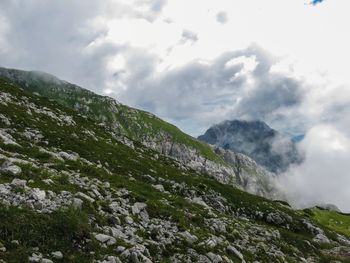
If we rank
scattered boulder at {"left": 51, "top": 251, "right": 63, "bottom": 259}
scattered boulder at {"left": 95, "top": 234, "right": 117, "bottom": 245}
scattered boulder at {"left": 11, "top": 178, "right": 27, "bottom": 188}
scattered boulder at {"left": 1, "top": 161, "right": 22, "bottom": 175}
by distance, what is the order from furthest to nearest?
scattered boulder at {"left": 1, "top": 161, "right": 22, "bottom": 175} → scattered boulder at {"left": 11, "top": 178, "right": 27, "bottom": 188} → scattered boulder at {"left": 95, "top": 234, "right": 117, "bottom": 245} → scattered boulder at {"left": 51, "top": 251, "right": 63, "bottom": 259}

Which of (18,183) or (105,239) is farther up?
(18,183)

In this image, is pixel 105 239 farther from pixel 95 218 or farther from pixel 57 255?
pixel 57 255

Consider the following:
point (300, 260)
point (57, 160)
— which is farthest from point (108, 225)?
point (300, 260)

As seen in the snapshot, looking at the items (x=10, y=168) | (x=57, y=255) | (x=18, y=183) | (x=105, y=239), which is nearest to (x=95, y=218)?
(x=105, y=239)

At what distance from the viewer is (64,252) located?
17.6m

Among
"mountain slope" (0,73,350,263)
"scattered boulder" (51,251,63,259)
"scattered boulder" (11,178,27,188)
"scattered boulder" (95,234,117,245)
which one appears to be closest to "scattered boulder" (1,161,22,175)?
"mountain slope" (0,73,350,263)

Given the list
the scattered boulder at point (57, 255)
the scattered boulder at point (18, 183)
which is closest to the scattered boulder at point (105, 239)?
the scattered boulder at point (57, 255)

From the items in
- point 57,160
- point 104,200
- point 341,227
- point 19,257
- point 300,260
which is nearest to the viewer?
point 19,257

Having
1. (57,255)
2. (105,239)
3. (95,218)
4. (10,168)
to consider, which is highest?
(10,168)

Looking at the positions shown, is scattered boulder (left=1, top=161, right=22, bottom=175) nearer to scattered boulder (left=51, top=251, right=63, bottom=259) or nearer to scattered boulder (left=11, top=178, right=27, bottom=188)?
scattered boulder (left=11, top=178, right=27, bottom=188)

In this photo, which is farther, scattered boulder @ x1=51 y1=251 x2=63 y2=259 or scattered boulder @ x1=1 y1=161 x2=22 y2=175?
scattered boulder @ x1=1 y1=161 x2=22 y2=175

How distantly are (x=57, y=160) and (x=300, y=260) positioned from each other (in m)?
25.8

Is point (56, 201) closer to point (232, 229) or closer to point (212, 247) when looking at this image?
point (212, 247)

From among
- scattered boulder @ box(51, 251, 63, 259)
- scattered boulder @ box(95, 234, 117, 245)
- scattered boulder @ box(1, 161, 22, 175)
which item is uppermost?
scattered boulder @ box(1, 161, 22, 175)
